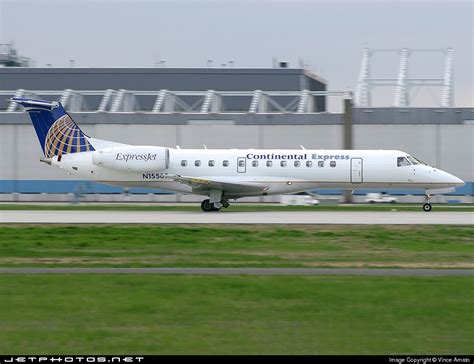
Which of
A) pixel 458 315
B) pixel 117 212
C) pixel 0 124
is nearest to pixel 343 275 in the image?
pixel 458 315

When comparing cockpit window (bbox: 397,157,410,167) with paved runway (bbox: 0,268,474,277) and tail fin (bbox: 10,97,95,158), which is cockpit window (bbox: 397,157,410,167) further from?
paved runway (bbox: 0,268,474,277)

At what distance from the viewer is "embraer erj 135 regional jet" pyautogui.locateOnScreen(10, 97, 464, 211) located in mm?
38219

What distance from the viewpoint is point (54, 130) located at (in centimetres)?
3969

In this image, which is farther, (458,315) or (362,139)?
(362,139)

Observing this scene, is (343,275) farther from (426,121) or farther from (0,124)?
(0,124)

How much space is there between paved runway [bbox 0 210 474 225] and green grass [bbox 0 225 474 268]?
2362 mm

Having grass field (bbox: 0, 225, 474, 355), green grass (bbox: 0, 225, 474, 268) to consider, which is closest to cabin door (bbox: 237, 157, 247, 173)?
green grass (bbox: 0, 225, 474, 268)

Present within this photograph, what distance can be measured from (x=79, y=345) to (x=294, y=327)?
322cm

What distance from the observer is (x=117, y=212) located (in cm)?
3691

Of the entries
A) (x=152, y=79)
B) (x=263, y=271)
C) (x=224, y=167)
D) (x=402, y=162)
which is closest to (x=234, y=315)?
(x=263, y=271)

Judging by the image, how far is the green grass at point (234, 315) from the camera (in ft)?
34.7

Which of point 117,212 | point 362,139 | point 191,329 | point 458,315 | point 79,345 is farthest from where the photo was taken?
point 362,139

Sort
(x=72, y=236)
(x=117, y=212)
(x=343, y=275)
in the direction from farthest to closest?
(x=117, y=212) < (x=72, y=236) < (x=343, y=275)

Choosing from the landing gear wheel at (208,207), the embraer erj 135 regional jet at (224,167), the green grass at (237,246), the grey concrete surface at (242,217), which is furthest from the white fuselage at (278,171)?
the green grass at (237,246)
